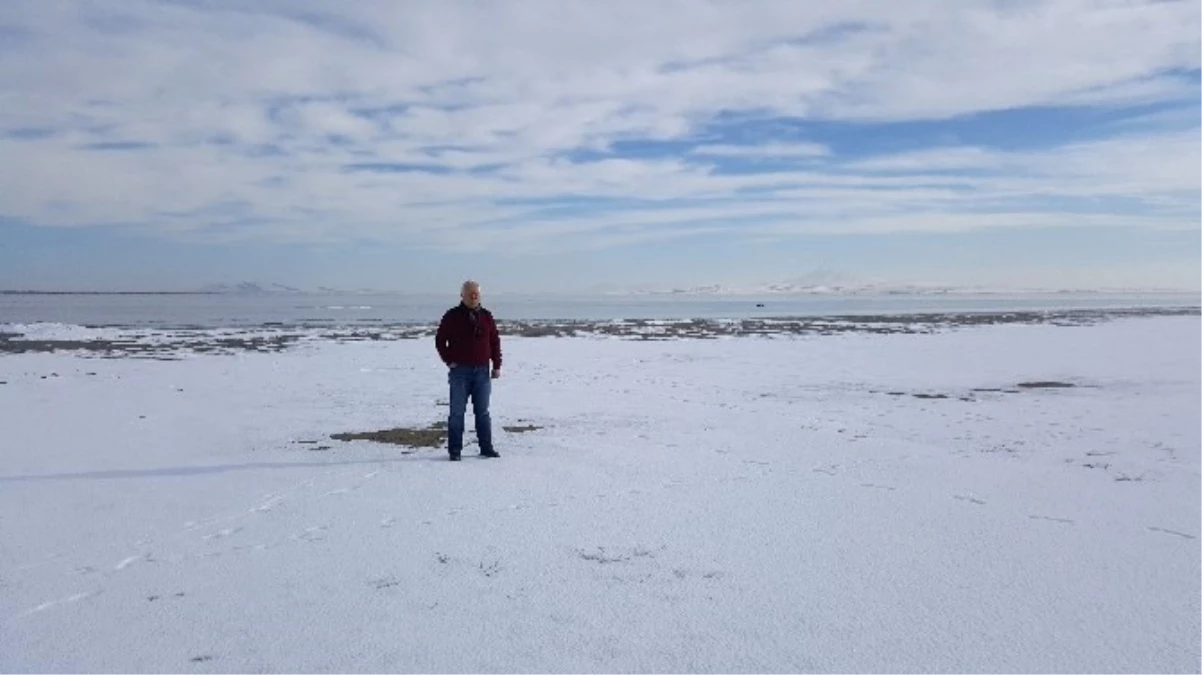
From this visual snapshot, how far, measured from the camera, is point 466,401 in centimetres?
923

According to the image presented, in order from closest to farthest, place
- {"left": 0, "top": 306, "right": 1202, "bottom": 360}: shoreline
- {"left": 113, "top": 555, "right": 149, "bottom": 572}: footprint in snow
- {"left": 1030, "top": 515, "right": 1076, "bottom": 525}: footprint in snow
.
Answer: {"left": 113, "top": 555, "right": 149, "bottom": 572}: footprint in snow → {"left": 1030, "top": 515, "right": 1076, "bottom": 525}: footprint in snow → {"left": 0, "top": 306, "right": 1202, "bottom": 360}: shoreline

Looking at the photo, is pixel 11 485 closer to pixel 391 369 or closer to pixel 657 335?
pixel 391 369

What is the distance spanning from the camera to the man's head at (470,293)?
9043mm

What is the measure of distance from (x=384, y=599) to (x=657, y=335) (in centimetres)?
2898

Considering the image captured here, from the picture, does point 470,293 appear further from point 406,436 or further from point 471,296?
point 406,436

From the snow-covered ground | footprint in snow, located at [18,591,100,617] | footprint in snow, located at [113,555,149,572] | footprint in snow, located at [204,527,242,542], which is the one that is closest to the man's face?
the snow-covered ground

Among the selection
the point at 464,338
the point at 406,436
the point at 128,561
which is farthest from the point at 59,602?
the point at 406,436

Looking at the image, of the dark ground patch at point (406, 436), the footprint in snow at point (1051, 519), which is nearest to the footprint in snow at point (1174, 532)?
the footprint in snow at point (1051, 519)

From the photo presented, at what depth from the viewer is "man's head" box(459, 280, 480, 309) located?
904 centimetres

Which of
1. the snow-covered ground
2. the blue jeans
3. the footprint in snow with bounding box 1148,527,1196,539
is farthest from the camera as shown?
the blue jeans

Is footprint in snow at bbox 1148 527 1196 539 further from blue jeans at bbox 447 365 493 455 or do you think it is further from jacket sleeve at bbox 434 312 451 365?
jacket sleeve at bbox 434 312 451 365

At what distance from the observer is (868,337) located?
1287 inches

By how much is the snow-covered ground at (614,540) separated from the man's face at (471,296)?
1666mm

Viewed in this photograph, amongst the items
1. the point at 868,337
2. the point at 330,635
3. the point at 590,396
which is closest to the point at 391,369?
the point at 590,396
